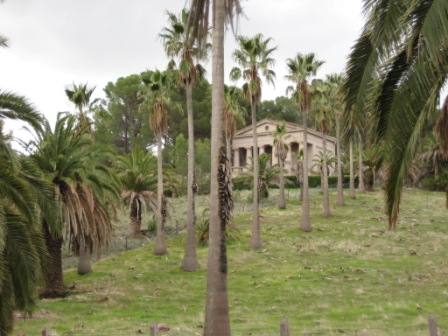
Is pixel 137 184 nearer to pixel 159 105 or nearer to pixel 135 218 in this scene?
pixel 135 218

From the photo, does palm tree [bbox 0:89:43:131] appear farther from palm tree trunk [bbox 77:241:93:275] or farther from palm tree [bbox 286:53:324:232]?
palm tree [bbox 286:53:324:232]

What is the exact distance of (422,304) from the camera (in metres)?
19.8

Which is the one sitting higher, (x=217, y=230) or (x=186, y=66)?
(x=186, y=66)

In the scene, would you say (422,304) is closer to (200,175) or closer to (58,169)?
(58,169)

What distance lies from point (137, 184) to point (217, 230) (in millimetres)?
25317

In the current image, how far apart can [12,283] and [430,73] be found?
30.2ft

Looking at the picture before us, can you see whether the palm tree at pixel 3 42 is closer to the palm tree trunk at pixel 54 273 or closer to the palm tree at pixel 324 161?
the palm tree trunk at pixel 54 273

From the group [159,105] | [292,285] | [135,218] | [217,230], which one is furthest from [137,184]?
[217,230]

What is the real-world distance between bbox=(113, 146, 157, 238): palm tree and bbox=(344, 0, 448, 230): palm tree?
29.0 meters

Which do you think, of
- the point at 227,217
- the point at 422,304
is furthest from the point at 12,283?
the point at 422,304

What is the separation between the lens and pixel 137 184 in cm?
3769

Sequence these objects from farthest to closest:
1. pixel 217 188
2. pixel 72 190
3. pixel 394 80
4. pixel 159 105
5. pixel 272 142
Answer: pixel 272 142, pixel 159 105, pixel 72 190, pixel 217 188, pixel 394 80

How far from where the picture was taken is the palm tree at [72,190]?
891 inches

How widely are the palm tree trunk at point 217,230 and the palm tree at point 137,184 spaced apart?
79.7ft
